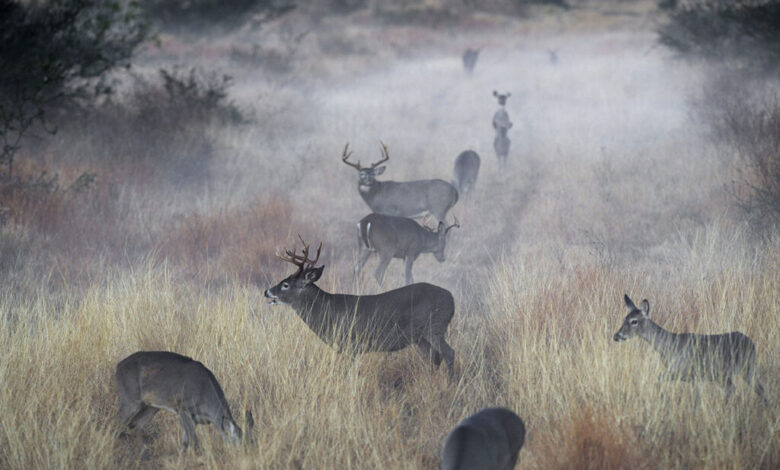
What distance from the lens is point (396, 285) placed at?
30.4 feet

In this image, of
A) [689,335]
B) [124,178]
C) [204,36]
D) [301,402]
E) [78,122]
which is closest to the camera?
[301,402]

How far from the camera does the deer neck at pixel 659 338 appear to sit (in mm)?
5582

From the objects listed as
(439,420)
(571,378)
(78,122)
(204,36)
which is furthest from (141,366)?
(204,36)

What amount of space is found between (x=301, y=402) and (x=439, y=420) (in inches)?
35.7

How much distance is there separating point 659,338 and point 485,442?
2.28 metres

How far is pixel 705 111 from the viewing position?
53.9 feet

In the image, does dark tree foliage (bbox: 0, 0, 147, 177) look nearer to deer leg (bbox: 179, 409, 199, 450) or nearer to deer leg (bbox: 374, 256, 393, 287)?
deer leg (bbox: 374, 256, 393, 287)

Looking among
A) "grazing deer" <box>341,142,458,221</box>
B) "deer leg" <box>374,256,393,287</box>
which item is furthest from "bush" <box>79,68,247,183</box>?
"deer leg" <box>374,256,393,287</box>

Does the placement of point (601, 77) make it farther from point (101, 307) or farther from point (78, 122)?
point (101, 307)

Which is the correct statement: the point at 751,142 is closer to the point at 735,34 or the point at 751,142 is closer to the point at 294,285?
the point at 294,285

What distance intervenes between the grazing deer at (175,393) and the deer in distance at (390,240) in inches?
168

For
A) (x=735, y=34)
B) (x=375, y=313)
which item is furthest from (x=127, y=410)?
(x=735, y=34)

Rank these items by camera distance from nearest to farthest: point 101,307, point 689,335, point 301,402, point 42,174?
point 301,402 → point 689,335 → point 101,307 → point 42,174

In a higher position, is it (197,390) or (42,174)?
(197,390)
